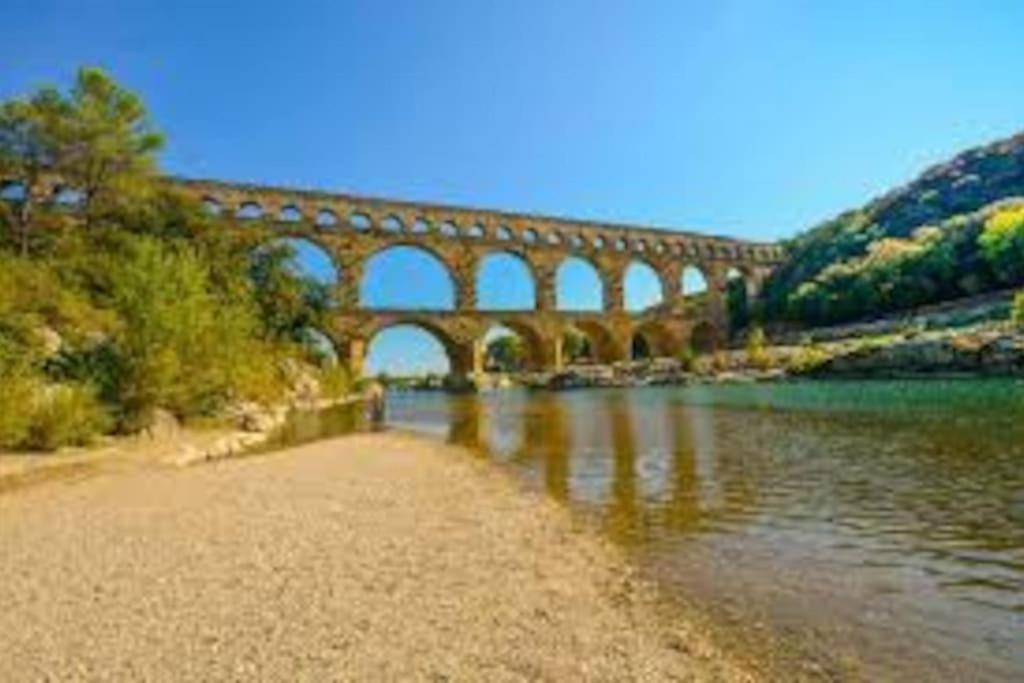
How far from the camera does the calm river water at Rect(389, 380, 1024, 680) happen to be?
6.82 metres

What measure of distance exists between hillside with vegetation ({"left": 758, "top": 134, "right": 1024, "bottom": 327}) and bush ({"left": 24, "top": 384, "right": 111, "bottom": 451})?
7198 centimetres

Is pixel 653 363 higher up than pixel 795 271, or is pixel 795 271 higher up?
pixel 795 271

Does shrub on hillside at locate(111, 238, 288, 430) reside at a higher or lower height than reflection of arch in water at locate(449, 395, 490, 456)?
higher

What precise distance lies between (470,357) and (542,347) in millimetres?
7965

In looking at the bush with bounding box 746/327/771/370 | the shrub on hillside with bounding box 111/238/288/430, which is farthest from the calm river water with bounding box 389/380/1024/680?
the bush with bounding box 746/327/771/370

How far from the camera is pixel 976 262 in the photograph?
79.7 m

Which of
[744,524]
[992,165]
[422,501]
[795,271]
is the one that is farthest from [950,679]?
[992,165]

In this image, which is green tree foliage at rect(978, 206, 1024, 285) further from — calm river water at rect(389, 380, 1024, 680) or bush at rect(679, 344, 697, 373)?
calm river water at rect(389, 380, 1024, 680)

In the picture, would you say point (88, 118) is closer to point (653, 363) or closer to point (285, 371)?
point (285, 371)

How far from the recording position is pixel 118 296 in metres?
25.6

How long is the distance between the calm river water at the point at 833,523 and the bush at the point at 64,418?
28.1 ft

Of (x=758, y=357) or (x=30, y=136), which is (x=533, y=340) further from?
(x=30, y=136)

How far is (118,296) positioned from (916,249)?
75211 millimetres

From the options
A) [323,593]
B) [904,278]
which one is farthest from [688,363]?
[323,593]
